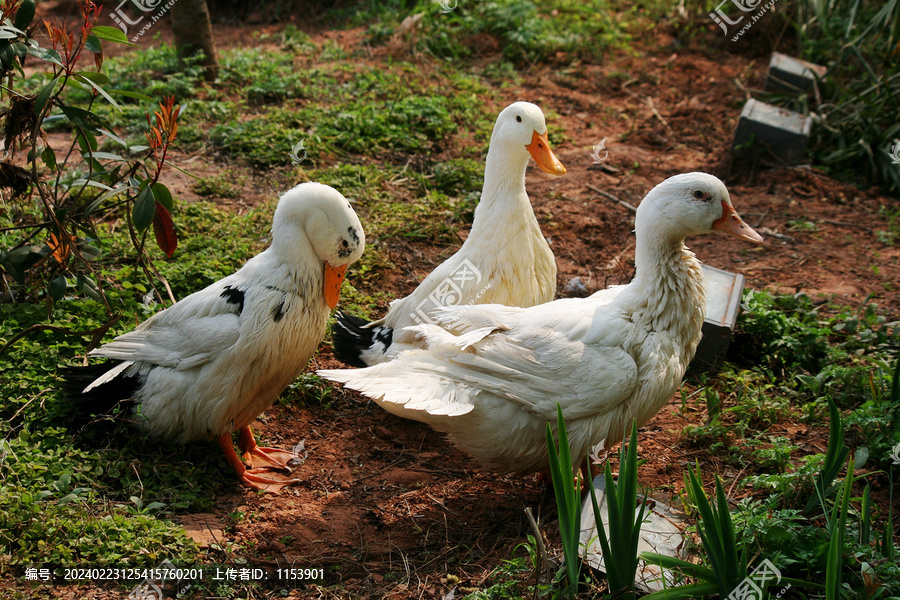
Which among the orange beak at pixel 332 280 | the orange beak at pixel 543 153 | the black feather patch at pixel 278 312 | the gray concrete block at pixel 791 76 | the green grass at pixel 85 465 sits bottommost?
the green grass at pixel 85 465

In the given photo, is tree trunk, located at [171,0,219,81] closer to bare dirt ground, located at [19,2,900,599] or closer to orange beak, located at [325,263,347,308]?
bare dirt ground, located at [19,2,900,599]

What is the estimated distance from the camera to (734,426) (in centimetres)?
377

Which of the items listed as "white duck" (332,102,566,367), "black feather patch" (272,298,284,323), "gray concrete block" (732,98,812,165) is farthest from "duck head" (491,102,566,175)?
"gray concrete block" (732,98,812,165)

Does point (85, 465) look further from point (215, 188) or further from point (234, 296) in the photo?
point (215, 188)

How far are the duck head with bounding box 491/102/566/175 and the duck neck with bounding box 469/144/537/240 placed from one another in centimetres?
4

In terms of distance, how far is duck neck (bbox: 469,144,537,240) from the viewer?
4.02 meters

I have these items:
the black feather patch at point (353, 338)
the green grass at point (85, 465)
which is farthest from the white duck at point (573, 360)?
the green grass at point (85, 465)

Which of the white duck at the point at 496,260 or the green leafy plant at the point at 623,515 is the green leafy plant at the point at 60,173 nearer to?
the white duck at the point at 496,260

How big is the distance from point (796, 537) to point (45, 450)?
3.23 m

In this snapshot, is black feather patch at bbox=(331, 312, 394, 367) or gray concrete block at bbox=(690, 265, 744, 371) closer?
black feather patch at bbox=(331, 312, 394, 367)

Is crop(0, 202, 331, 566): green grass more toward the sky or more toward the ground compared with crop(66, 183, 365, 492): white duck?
more toward the ground

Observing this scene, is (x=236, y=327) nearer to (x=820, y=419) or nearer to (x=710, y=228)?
(x=710, y=228)

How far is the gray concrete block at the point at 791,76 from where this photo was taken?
24.3ft

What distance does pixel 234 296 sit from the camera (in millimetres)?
3398
